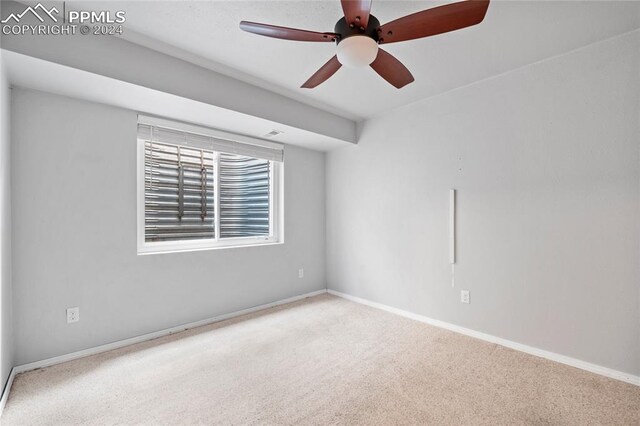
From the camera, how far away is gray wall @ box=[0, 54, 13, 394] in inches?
68.4

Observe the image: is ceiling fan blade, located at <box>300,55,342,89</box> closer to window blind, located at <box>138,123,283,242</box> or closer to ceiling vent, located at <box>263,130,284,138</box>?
ceiling vent, located at <box>263,130,284,138</box>

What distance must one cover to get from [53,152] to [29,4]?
97cm

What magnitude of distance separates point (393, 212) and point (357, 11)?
239 cm

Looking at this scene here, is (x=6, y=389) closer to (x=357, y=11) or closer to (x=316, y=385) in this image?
(x=316, y=385)

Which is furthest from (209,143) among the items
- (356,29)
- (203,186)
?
(356,29)

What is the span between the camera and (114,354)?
236 cm

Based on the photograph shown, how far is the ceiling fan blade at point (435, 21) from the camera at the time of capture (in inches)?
50.5

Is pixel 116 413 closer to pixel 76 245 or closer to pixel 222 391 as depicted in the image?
pixel 222 391

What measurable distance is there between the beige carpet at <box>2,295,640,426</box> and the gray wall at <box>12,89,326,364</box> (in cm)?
26

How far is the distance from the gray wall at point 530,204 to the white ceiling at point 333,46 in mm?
242

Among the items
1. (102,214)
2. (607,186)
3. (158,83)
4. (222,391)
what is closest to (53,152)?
(102,214)

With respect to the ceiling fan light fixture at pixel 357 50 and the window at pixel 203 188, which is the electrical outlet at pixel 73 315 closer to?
the window at pixel 203 188

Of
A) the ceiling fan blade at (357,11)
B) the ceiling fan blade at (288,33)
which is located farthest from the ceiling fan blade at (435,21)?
the ceiling fan blade at (288,33)

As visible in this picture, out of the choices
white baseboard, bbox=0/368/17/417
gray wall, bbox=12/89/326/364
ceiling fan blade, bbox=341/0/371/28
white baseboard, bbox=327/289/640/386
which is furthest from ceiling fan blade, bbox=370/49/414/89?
white baseboard, bbox=0/368/17/417
